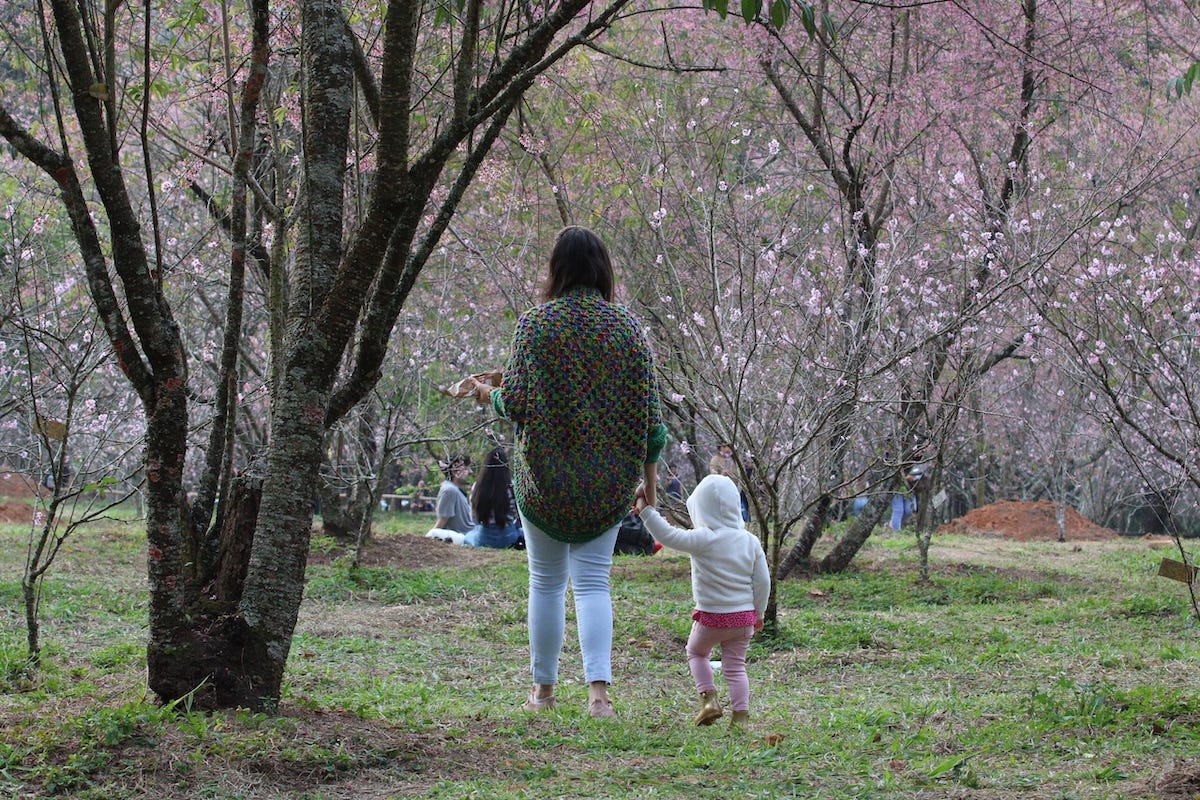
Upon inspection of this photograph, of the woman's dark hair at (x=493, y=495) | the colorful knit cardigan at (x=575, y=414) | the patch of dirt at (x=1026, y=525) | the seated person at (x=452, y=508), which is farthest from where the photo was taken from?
the patch of dirt at (x=1026, y=525)

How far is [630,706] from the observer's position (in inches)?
169

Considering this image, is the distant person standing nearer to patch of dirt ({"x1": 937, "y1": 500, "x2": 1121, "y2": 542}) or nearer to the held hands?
the held hands

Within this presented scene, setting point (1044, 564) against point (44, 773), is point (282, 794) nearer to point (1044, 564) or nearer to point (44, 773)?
point (44, 773)

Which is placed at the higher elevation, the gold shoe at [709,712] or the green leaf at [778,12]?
the green leaf at [778,12]

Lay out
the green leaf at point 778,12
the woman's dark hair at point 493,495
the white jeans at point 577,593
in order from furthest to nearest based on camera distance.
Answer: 1. the woman's dark hair at point 493,495
2. the white jeans at point 577,593
3. the green leaf at point 778,12

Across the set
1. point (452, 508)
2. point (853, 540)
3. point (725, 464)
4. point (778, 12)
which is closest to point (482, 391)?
point (778, 12)

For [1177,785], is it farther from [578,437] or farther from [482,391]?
[482,391]

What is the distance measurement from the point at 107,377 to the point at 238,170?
1204cm

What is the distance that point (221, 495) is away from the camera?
3.77 meters

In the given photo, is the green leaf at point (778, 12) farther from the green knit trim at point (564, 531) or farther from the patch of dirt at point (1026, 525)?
the patch of dirt at point (1026, 525)

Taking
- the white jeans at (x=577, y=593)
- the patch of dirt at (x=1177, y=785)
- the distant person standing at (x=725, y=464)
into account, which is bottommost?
the patch of dirt at (x=1177, y=785)

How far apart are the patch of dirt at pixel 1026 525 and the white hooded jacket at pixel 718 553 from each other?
16279mm

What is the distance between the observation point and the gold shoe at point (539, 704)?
3.84 metres

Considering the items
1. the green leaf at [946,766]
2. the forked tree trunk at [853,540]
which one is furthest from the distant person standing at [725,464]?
the forked tree trunk at [853,540]
